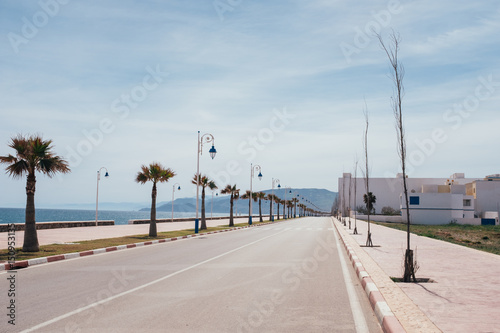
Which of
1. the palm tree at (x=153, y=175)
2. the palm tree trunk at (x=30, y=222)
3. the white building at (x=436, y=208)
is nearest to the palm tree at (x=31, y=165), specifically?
the palm tree trunk at (x=30, y=222)

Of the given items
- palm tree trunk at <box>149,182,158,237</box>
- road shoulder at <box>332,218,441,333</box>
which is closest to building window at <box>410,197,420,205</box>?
palm tree trunk at <box>149,182,158,237</box>

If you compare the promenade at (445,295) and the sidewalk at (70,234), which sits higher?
the promenade at (445,295)

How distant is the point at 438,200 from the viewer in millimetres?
97062

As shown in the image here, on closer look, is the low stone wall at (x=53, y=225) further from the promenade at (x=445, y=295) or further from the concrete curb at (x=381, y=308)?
the concrete curb at (x=381, y=308)

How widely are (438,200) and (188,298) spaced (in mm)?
96633

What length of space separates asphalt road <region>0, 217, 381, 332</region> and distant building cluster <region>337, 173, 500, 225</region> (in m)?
55.4

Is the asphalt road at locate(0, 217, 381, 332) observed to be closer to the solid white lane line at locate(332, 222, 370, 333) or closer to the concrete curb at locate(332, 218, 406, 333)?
the solid white lane line at locate(332, 222, 370, 333)

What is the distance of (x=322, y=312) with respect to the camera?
8070mm

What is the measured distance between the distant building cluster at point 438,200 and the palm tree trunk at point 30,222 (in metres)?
53.3

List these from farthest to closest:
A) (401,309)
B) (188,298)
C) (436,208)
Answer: (436,208) → (188,298) → (401,309)

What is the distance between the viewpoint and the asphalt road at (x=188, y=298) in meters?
7.09

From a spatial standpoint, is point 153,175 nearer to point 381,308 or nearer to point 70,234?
point 70,234

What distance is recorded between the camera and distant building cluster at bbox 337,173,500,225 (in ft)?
317

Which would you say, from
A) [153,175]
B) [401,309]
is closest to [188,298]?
[401,309]
